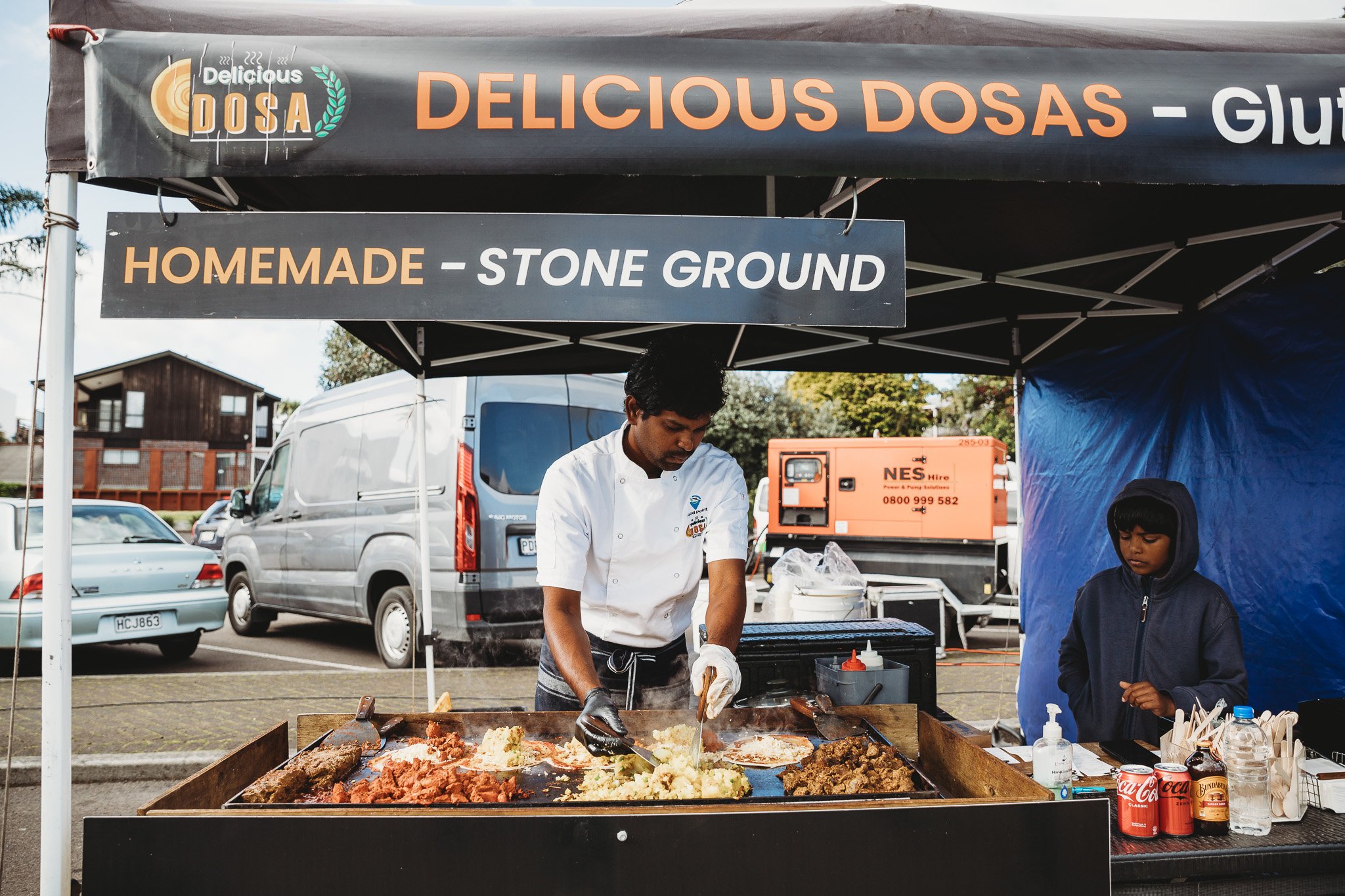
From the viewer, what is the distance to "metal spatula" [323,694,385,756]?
2389mm

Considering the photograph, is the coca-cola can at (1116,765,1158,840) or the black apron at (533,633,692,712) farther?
the black apron at (533,633,692,712)

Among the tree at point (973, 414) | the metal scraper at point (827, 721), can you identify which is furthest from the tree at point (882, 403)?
the metal scraper at point (827, 721)

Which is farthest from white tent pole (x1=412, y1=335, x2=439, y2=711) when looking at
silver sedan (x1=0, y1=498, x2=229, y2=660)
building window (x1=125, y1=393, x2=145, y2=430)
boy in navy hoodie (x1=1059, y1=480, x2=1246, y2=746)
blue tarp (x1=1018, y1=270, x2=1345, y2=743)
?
building window (x1=125, y1=393, x2=145, y2=430)

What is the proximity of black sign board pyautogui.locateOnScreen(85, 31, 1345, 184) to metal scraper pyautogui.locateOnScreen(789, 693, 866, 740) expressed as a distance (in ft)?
5.21

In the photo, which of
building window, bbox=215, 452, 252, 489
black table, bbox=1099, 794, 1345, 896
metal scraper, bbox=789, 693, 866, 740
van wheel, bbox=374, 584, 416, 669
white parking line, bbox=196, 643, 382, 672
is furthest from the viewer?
building window, bbox=215, 452, 252, 489

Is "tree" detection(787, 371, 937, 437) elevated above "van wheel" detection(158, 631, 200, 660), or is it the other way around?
"tree" detection(787, 371, 937, 437)

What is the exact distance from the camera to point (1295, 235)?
10.6 feet

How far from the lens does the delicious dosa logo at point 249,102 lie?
6.63 feet

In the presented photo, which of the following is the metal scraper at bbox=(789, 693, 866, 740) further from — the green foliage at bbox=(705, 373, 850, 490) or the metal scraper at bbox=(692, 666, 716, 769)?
the green foliage at bbox=(705, 373, 850, 490)

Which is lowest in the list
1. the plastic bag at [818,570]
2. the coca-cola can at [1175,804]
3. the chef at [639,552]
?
the coca-cola can at [1175,804]

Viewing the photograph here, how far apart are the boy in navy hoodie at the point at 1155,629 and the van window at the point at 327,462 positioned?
21.1 ft

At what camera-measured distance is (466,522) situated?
21.9ft

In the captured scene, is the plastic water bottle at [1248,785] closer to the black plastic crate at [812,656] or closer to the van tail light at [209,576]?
the black plastic crate at [812,656]

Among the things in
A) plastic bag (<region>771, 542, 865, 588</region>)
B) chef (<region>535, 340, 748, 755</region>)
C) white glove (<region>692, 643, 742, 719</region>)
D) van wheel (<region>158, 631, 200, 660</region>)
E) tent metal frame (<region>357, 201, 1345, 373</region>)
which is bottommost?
van wheel (<region>158, 631, 200, 660</region>)
